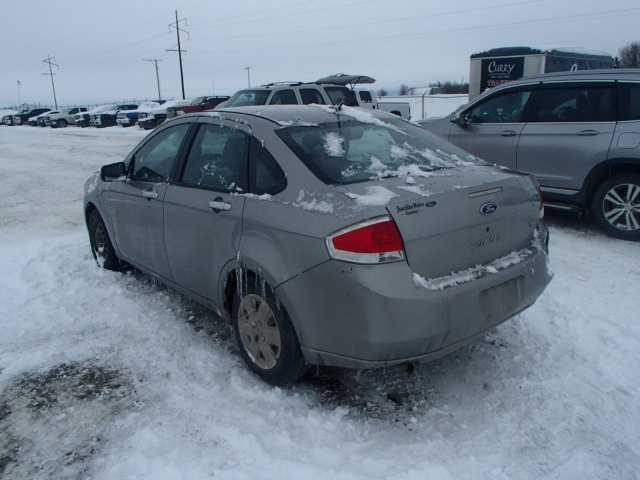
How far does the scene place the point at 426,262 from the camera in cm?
275

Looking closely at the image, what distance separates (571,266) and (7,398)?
15.8 ft

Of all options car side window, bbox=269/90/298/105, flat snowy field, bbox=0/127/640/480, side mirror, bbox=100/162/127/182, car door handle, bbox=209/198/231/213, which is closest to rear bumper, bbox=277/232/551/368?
flat snowy field, bbox=0/127/640/480

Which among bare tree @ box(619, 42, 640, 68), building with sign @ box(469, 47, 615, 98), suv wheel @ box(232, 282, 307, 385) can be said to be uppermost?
bare tree @ box(619, 42, 640, 68)

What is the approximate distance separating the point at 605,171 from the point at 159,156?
4795mm

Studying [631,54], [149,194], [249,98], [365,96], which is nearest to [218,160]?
[149,194]

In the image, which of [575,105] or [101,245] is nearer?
[101,245]

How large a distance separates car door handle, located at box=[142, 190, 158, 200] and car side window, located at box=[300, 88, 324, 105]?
9.30 meters

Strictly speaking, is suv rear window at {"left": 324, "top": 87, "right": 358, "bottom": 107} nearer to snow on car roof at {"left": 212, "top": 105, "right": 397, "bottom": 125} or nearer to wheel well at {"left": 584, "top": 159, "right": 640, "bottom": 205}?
wheel well at {"left": 584, "top": 159, "right": 640, "bottom": 205}

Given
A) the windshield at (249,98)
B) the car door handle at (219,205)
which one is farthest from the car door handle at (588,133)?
the windshield at (249,98)

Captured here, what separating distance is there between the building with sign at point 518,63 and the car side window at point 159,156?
41.4 ft

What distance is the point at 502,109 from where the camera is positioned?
7102mm

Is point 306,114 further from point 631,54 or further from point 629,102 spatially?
point 631,54

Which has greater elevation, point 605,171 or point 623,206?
point 605,171

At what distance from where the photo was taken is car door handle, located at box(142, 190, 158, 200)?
4166mm
